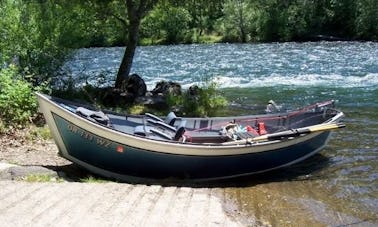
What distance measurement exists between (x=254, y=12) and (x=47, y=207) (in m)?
57.0

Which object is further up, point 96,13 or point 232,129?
point 96,13

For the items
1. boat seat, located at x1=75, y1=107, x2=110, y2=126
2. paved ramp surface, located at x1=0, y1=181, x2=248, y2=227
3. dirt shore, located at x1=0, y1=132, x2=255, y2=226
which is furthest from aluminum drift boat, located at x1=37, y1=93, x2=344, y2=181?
paved ramp surface, located at x1=0, y1=181, x2=248, y2=227

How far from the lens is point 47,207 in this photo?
6.83 metres

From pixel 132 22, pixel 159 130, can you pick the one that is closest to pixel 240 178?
pixel 159 130

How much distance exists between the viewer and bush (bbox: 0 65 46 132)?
11.6 meters

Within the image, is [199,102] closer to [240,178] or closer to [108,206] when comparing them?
[240,178]

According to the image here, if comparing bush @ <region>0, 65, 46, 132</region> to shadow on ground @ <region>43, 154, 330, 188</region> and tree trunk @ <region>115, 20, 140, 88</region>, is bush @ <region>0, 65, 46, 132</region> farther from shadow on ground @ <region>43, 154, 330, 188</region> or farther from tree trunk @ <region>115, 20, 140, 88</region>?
tree trunk @ <region>115, 20, 140, 88</region>

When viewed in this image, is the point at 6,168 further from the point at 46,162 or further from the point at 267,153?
the point at 267,153

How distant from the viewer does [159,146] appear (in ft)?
29.3

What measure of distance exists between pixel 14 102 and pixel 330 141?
751cm

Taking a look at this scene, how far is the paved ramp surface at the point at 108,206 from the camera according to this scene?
644cm

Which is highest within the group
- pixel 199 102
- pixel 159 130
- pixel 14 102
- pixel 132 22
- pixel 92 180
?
pixel 132 22

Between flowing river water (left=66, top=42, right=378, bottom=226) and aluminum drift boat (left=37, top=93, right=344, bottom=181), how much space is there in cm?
41

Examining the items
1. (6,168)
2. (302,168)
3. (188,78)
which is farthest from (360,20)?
(6,168)
